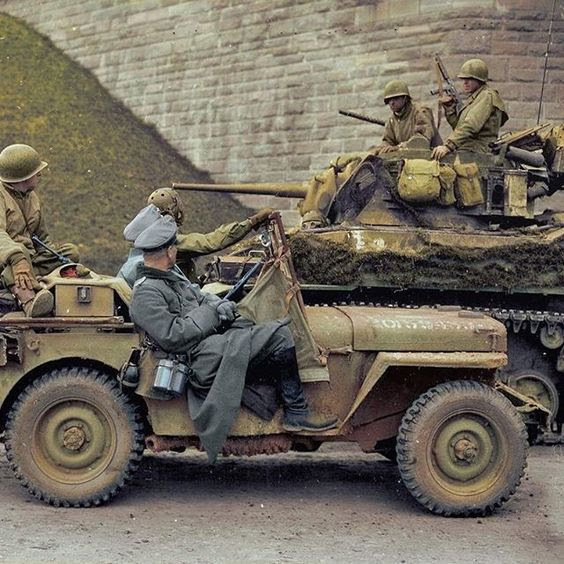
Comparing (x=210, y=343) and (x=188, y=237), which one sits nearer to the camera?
(x=210, y=343)

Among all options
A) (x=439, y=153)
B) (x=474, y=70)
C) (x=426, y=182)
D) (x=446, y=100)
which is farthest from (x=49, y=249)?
(x=446, y=100)

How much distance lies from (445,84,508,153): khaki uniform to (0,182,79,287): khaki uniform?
170 inches

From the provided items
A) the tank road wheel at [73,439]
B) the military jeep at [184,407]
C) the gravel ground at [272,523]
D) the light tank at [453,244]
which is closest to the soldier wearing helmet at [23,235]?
the military jeep at [184,407]

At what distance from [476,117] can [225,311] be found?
4.98 meters

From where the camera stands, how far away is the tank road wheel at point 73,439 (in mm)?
6184

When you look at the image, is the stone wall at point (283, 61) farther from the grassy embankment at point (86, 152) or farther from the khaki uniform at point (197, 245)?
the khaki uniform at point (197, 245)

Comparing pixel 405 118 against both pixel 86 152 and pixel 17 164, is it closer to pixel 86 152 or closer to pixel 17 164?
pixel 17 164

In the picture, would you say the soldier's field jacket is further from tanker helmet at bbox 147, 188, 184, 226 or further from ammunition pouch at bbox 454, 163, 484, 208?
ammunition pouch at bbox 454, 163, 484, 208

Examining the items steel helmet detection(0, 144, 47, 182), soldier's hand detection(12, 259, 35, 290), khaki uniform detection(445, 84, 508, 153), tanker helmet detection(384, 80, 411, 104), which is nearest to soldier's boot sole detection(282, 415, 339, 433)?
soldier's hand detection(12, 259, 35, 290)

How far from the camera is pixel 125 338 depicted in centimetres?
631

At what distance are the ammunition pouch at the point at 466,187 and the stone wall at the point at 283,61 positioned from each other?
8349 mm

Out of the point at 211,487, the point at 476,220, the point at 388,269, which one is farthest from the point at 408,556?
the point at 476,220

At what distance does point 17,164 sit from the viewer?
692 cm

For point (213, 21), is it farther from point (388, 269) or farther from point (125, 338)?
point (125, 338)
